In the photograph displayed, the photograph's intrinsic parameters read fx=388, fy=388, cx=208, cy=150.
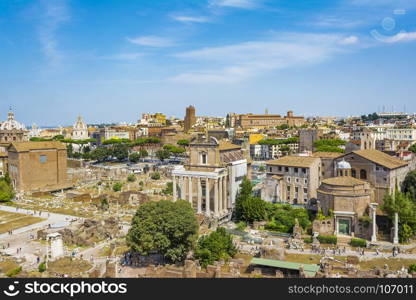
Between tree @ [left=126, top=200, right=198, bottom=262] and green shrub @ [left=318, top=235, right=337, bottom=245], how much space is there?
43.8 ft

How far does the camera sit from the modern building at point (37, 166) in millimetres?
69188

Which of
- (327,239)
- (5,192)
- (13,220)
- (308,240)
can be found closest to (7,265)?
(13,220)

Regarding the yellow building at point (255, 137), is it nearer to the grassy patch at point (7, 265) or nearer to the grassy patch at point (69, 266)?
the grassy patch at point (69, 266)

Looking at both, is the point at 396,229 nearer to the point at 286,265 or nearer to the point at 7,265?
the point at 286,265

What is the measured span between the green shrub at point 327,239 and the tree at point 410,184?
Result: 1431cm

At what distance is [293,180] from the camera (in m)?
50.2

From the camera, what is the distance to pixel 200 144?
47625 millimetres

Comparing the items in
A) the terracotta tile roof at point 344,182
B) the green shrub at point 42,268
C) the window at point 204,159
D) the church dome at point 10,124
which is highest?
the church dome at point 10,124

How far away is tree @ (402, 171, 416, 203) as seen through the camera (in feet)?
150

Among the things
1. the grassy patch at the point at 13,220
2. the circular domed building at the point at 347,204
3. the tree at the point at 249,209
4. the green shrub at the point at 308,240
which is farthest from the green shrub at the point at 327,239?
the grassy patch at the point at 13,220

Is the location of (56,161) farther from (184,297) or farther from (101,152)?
(184,297)

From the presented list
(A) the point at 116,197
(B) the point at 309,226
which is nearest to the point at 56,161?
(A) the point at 116,197

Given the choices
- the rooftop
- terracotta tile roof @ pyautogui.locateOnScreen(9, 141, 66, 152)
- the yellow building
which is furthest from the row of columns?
the yellow building

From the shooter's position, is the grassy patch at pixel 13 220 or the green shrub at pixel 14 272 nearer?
the green shrub at pixel 14 272
